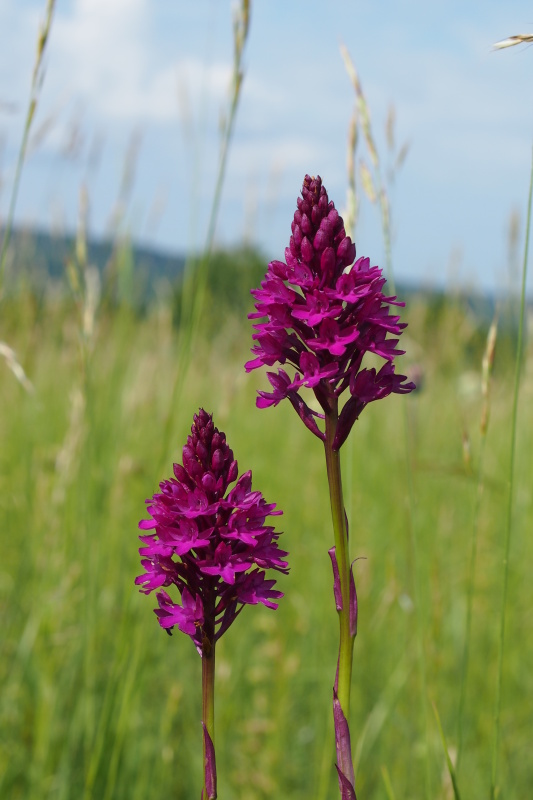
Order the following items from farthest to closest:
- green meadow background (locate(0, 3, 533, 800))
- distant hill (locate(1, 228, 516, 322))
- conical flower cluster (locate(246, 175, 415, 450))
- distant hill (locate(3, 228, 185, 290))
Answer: distant hill (locate(3, 228, 185, 290)), distant hill (locate(1, 228, 516, 322)), green meadow background (locate(0, 3, 533, 800)), conical flower cluster (locate(246, 175, 415, 450))

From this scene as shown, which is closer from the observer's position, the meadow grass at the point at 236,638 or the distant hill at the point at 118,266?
the meadow grass at the point at 236,638

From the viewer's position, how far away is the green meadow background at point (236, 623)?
2717 mm

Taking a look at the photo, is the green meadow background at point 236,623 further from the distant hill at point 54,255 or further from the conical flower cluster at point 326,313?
the conical flower cluster at point 326,313

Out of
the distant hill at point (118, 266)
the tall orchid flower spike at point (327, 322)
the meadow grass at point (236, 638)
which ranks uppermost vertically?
the distant hill at point (118, 266)

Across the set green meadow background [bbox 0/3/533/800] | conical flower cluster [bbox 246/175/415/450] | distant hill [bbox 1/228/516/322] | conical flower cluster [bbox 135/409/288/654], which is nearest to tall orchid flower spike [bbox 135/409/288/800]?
conical flower cluster [bbox 135/409/288/654]

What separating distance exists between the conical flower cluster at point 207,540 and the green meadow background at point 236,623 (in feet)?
2.77

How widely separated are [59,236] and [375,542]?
108 inches

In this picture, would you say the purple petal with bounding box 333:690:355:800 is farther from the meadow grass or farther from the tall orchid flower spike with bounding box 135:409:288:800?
the meadow grass

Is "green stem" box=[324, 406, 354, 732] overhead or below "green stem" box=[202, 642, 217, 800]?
overhead

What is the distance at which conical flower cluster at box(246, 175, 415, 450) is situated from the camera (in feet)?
3.50

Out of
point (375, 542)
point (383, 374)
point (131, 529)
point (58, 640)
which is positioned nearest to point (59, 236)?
point (131, 529)

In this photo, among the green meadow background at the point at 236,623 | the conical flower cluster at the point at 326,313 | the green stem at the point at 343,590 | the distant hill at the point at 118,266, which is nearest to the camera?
the green stem at the point at 343,590

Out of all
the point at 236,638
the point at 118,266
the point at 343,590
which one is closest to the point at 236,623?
the point at 236,638

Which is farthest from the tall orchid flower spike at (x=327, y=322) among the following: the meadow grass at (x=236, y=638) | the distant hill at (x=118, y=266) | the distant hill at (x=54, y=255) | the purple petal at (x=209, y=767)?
the distant hill at (x=54, y=255)
